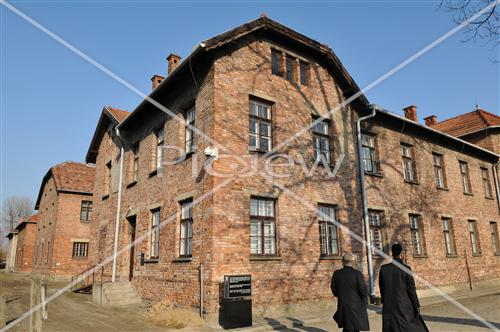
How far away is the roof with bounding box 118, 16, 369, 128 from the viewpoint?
1089 centimetres

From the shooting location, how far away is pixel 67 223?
27.6 m

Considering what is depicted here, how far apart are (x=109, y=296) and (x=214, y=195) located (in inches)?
240

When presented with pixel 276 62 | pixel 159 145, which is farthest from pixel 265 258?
pixel 276 62

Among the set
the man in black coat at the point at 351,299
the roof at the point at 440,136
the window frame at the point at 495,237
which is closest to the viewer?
the man in black coat at the point at 351,299

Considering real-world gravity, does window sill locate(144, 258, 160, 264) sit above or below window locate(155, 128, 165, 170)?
below

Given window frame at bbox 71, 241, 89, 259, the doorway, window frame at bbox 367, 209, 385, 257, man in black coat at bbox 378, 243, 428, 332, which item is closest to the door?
the doorway

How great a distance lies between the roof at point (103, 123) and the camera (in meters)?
18.1

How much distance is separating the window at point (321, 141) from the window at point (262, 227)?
2876 millimetres

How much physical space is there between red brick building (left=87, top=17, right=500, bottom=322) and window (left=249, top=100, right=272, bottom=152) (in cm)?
4

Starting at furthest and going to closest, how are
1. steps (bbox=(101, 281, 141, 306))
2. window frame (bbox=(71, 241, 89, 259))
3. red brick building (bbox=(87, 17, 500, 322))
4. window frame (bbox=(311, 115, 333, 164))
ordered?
1. window frame (bbox=(71, 241, 89, 259))
2. window frame (bbox=(311, 115, 333, 164))
3. steps (bbox=(101, 281, 141, 306))
4. red brick building (bbox=(87, 17, 500, 322))

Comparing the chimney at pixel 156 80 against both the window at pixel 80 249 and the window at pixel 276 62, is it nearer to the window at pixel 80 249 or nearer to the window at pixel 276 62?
the window at pixel 276 62

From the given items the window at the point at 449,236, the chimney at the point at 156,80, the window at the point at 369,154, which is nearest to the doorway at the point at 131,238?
the chimney at the point at 156,80

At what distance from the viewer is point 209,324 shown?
362 inches

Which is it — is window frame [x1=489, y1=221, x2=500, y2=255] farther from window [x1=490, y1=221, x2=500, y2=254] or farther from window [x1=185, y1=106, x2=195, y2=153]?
window [x1=185, y1=106, x2=195, y2=153]
